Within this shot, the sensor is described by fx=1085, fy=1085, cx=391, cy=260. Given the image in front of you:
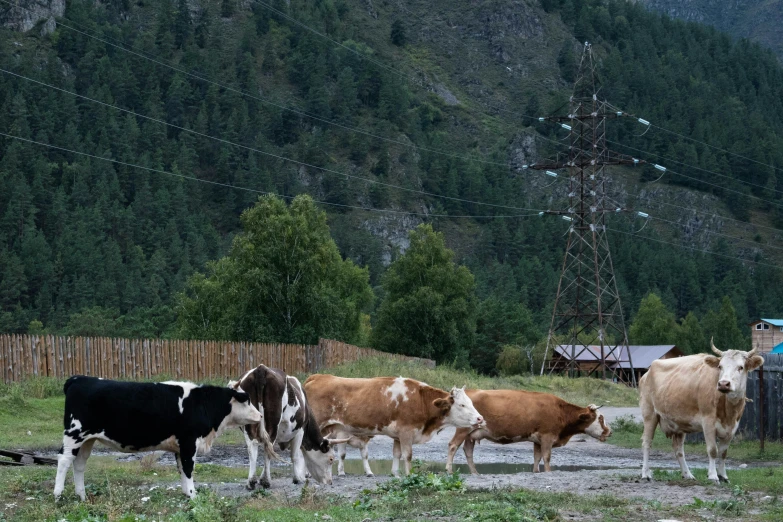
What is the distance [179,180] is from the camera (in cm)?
16138

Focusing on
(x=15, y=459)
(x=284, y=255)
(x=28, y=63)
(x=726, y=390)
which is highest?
(x=28, y=63)

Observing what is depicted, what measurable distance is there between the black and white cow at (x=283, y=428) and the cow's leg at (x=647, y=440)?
509 cm

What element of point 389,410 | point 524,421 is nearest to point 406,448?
point 389,410

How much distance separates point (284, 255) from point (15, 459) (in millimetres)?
38584

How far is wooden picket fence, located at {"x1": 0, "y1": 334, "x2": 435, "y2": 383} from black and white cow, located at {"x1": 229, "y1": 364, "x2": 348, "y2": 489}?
53.5 ft

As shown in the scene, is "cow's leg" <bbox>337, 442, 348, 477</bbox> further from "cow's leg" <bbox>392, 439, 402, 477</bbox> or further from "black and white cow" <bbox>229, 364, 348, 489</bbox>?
"black and white cow" <bbox>229, 364, 348, 489</bbox>

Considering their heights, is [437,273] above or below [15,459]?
above

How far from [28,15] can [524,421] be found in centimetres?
18919

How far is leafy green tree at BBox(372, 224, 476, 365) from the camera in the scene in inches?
3024

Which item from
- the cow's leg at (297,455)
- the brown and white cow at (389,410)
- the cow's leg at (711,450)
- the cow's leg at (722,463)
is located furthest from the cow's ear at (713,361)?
the cow's leg at (297,455)

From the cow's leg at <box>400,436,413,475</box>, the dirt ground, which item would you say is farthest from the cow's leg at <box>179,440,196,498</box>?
the cow's leg at <box>400,436,413,475</box>

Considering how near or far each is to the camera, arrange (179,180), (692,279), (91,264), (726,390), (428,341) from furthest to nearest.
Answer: (692,279) → (179,180) → (91,264) → (428,341) → (726,390)

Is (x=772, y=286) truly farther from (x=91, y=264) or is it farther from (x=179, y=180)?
(x=91, y=264)

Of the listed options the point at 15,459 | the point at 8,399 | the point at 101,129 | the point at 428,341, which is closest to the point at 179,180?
the point at 101,129
